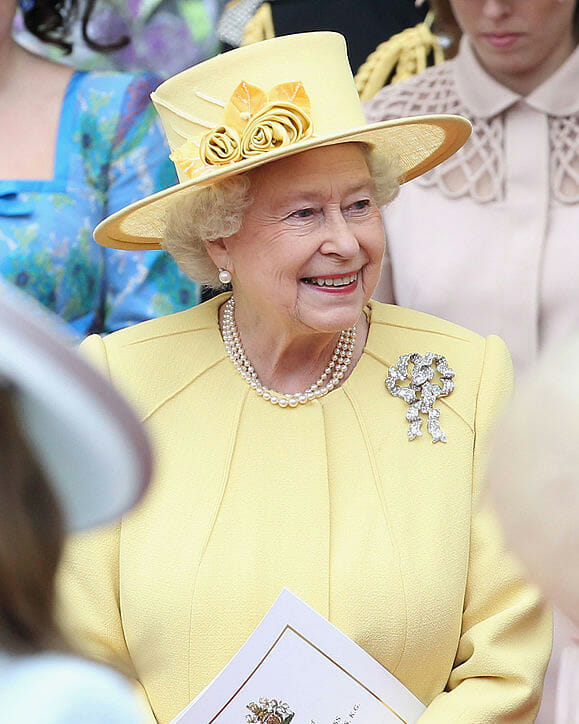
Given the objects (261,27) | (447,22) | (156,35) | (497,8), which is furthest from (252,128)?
(156,35)

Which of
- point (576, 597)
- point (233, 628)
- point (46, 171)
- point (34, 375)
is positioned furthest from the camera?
point (46, 171)

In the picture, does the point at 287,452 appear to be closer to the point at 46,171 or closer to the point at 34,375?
the point at 46,171

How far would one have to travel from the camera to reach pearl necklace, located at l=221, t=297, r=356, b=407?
2369 millimetres

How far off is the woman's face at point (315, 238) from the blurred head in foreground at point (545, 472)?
1102 millimetres

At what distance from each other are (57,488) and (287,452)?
115 centimetres

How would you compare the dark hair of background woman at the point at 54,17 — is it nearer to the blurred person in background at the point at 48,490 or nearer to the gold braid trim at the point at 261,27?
the gold braid trim at the point at 261,27

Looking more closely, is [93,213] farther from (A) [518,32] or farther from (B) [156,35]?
(B) [156,35]

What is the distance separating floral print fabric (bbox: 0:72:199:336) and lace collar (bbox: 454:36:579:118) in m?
0.69

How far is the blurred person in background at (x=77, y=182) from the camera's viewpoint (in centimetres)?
273

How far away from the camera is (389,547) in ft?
7.23

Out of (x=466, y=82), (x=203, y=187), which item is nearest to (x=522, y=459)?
(x=203, y=187)

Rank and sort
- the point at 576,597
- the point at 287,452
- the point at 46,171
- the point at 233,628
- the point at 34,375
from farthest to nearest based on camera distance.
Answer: the point at 46,171, the point at 287,452, the point at 233,628, the point at 576,597, the point at 34,375

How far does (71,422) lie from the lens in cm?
107

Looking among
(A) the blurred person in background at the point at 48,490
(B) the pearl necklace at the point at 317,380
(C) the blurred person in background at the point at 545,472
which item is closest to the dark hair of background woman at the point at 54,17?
(B) the pearl necklace at the point at 317,380
